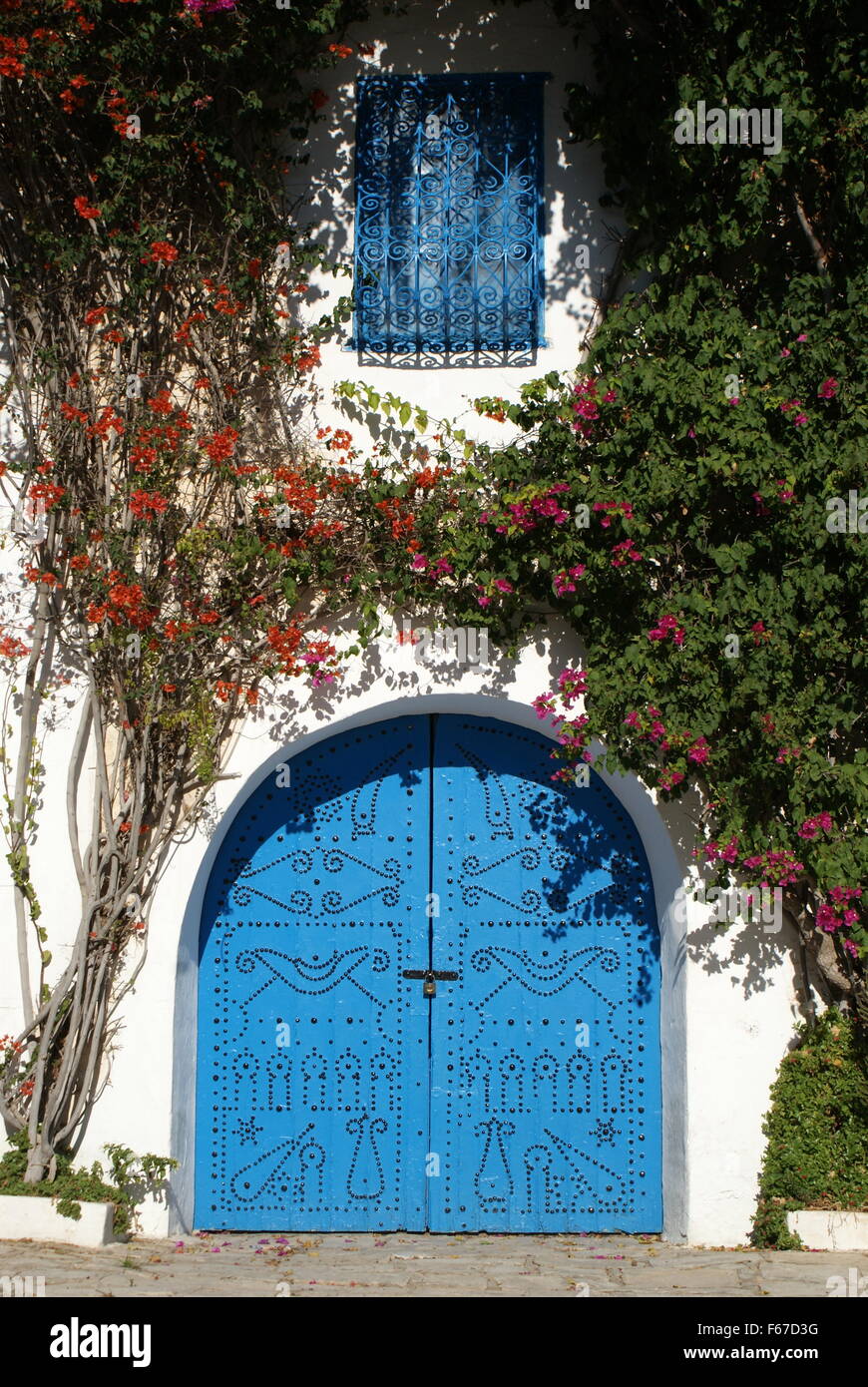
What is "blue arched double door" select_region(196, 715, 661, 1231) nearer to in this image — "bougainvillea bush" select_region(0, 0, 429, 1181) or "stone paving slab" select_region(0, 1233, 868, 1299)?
"stone paving slab" select_region(0, 1233, 868, 1299)

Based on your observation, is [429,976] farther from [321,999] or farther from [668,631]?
[668,631]

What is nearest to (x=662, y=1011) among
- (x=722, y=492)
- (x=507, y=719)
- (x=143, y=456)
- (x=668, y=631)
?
(x=507, y=719)

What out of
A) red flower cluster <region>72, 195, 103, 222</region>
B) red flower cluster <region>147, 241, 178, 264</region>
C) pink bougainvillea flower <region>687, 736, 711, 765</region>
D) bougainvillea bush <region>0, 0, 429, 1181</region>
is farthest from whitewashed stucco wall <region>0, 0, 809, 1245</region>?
red flower cluster <region>72, 195, 103, 222</region>

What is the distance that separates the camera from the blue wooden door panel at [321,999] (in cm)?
575

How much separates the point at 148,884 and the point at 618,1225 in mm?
2622

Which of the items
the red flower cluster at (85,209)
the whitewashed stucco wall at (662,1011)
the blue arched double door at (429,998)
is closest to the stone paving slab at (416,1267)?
the blue arched double door at (429,998)

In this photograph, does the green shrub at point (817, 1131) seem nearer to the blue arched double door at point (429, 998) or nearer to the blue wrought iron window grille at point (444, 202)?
the blue arched double door at point (429, 998)

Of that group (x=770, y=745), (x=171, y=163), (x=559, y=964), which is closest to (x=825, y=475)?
(x=770, y=745)

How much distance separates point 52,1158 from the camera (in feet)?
17.6

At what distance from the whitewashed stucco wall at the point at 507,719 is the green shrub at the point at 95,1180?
0.22 feet

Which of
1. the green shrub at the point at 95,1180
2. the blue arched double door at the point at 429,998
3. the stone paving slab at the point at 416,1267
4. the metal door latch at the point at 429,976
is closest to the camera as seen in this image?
the stone paving slab at the point at 416,1267

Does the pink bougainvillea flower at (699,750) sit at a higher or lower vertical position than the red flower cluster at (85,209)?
lower

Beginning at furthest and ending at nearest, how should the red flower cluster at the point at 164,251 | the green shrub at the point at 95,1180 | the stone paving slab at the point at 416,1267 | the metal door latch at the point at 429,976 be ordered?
the metal door latch at the point at 429,976
the red flower cluster at the point at 164,251
the green shrub at the point at 95,1180
the stone paving slab at the point at 416,1267

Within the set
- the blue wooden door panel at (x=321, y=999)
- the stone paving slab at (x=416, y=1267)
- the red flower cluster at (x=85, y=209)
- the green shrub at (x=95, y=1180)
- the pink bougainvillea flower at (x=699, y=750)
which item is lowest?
the stone paving slab at (x=416, y=1267)
